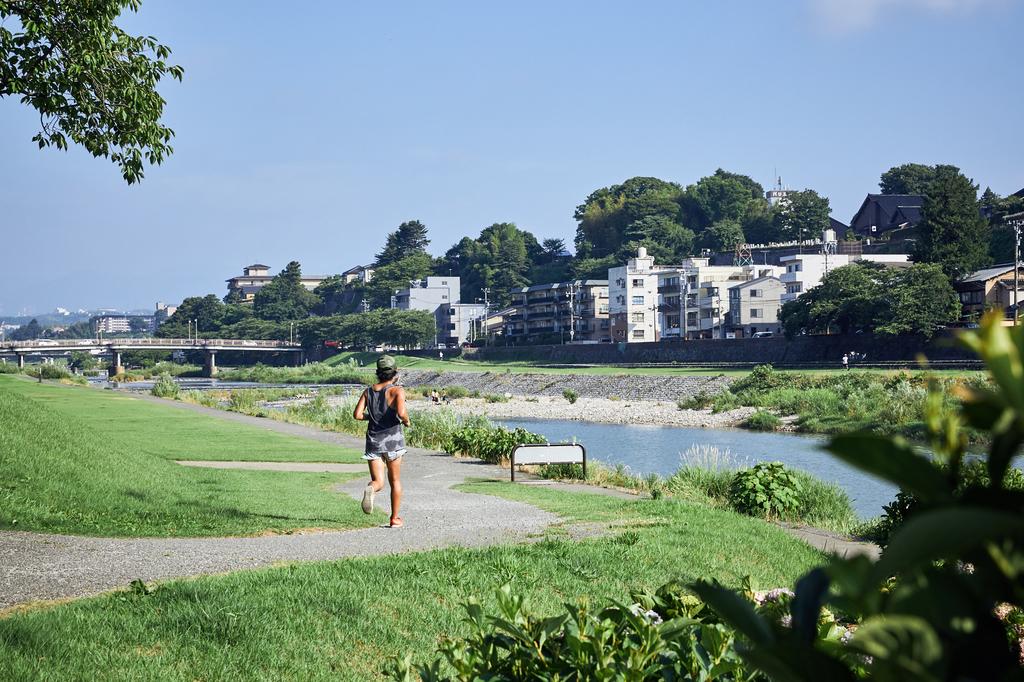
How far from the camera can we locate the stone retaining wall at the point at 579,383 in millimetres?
61844

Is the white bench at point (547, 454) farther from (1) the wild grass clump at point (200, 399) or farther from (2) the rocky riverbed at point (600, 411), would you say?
(1) the wild grass clump at point (200, 399)

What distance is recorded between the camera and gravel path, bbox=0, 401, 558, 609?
8.44 m

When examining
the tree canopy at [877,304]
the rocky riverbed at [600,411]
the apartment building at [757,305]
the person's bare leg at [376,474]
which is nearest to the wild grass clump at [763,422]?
the rocky riverbed at [600,411]

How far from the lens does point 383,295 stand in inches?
6299

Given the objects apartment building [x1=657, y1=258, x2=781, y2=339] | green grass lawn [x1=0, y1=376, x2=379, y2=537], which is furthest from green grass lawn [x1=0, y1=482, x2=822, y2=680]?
apartment building [x1=657, y1=258, x2=781, y2=339]

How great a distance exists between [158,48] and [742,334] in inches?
3306

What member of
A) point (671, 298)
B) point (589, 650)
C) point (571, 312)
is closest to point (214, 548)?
point (589, 650)

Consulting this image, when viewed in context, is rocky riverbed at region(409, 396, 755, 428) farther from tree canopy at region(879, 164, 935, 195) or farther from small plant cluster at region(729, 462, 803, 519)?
tree canopy at region(879, 164, 935, 195)

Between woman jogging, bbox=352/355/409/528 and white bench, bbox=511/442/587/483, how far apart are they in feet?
18.8

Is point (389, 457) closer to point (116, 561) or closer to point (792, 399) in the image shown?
point (116, 561)

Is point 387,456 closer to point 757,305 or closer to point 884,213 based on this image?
point 757,305

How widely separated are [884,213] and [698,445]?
8661 cm

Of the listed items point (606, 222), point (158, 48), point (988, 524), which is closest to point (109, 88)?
point (158, 48)

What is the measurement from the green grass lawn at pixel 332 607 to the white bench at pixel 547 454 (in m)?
6.50
